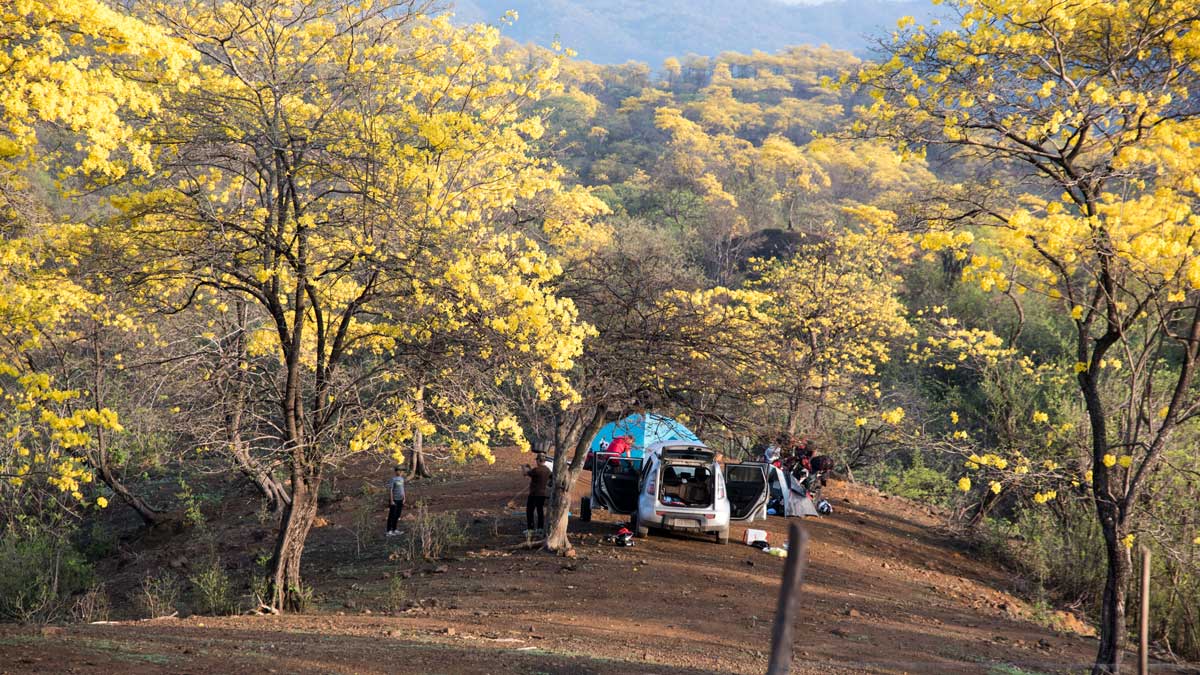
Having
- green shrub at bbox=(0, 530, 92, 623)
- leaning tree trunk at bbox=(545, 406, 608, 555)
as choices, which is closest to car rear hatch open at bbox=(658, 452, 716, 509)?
leaning tree trunk at bbox=(545, 406, 608, 555)

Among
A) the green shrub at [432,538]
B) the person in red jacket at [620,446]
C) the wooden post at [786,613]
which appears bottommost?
the green shrub at [432,538]

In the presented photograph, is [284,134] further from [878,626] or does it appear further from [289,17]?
[878,626]

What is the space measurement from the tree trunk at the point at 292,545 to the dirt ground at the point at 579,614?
407 mm

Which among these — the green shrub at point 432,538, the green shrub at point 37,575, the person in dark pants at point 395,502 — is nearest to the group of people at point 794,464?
the person in dark pants at point 395,502

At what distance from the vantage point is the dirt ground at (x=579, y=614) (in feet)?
21.5

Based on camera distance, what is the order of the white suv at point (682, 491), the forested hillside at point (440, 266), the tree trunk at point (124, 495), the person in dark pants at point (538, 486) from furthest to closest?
1. the tree trunk at point (124, 495)
2. the white suv at point (682, 491)
3. the person in dark pants at point (538, 486)
4. the forested hillside at point (440, 266)

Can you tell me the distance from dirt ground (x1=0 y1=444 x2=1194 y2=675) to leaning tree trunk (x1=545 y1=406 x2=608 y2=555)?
0.28m

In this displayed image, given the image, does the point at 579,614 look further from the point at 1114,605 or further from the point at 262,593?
the point at 1114,605

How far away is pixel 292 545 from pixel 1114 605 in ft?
26.4

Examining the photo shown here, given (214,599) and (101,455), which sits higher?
(101,455)

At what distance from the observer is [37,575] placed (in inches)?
480

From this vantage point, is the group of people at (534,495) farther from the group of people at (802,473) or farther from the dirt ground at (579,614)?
the group of people at (802,473)

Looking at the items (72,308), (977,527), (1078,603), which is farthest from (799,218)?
(72,308)

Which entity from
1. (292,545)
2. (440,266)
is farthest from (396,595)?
(440,266)
